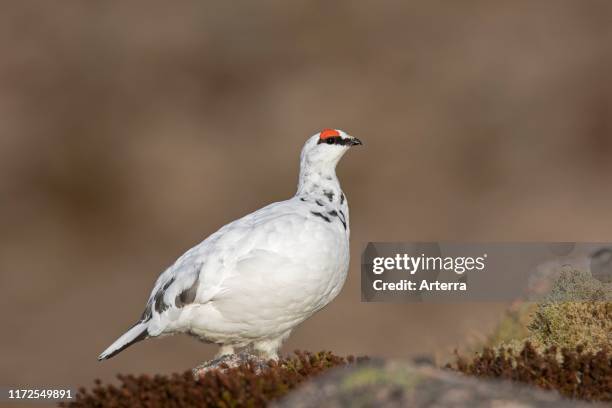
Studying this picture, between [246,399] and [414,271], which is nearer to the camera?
[246,399]

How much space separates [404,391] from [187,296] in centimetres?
305

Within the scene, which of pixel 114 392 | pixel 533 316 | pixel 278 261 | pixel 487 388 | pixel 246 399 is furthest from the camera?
pixel 533 316

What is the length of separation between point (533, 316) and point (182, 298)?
3231mm

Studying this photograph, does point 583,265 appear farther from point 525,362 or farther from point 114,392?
point 114,392

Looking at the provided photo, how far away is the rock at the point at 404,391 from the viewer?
3.47 metres

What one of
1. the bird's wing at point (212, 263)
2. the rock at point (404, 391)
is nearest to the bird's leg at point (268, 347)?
the bird's wing at point (212, 263)

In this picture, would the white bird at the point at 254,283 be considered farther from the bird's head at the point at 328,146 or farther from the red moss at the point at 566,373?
the red moss at the point at 566,373

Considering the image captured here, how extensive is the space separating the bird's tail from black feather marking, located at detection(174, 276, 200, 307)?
0.38 metres

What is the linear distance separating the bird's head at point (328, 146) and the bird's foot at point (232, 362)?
166cm

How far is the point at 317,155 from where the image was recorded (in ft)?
23.0

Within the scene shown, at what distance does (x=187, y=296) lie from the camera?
20.6ft

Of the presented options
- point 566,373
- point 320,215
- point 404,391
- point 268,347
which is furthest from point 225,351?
point 404,391

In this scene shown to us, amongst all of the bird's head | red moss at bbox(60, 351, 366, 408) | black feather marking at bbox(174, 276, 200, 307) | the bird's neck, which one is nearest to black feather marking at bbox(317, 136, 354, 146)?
the bird's head

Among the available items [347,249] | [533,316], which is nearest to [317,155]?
[347,249]
